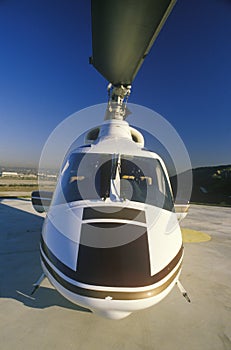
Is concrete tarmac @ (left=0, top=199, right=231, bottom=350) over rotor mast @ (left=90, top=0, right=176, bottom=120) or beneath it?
beneath

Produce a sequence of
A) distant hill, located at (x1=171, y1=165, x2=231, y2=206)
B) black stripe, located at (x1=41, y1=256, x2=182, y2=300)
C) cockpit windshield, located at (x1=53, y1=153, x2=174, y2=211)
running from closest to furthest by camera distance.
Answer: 1. black stripe, located at (x1=41, y1=256, x2=182, y2=300)
2. cockpit windshield, located at (x1=53, y1=153, x2=174, y2=211)
3. distant hill, located at (x1=171, y1=165, x2=231, y2=206)

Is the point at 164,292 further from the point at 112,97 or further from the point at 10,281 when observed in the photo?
the point at 112,97

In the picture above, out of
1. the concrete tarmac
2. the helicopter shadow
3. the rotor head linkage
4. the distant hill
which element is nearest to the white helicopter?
the concrete tarmac

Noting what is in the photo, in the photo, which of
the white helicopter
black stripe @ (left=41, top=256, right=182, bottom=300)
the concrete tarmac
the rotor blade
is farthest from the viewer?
the concrete tarmac

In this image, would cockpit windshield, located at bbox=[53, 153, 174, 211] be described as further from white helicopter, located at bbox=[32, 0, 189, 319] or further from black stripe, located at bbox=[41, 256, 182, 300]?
black stripe, located at bbox=[41, 256, 182, 300]

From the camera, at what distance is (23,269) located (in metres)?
3.95

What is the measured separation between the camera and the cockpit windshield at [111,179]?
283cm

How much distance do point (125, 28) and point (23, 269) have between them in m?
4.01

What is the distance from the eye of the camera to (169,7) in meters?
1.41

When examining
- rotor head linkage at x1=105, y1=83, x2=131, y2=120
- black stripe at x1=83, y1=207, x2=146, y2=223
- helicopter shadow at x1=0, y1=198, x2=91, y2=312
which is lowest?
helicopter shadow at x1=0, y1=198, x2=91, y2=312

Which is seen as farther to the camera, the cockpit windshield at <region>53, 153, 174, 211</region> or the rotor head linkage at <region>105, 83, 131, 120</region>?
the rotor head linkage at <region>105, 83, 131, 120</region>

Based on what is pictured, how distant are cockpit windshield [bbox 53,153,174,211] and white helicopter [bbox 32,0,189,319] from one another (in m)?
0.01

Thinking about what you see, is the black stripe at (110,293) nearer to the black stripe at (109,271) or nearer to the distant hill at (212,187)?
the black stripe at (109,271)

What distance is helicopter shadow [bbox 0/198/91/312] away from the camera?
2959mm
